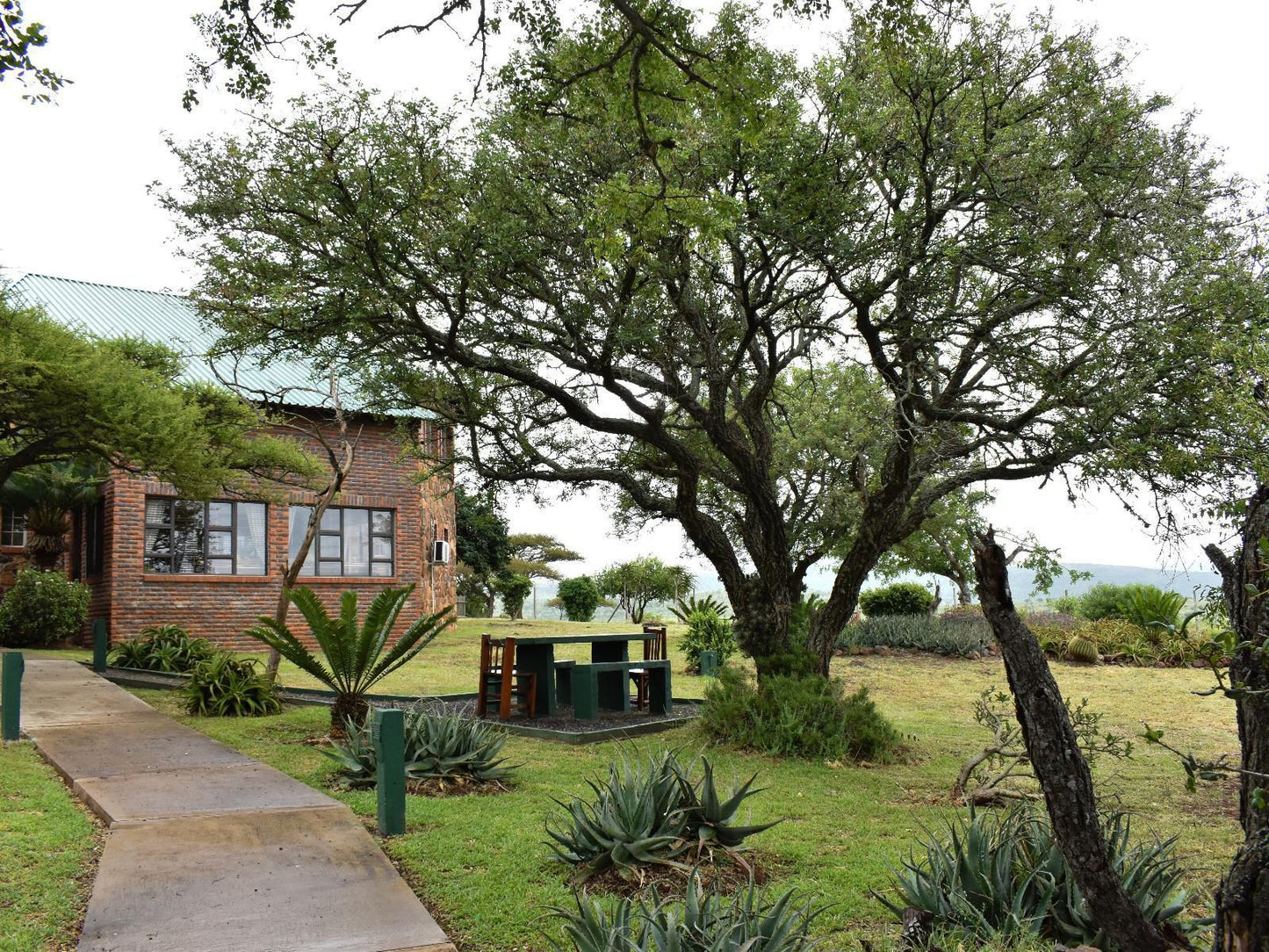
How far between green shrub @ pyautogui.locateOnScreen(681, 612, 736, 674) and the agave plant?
9844 mm

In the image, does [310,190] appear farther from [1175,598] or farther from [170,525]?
[1175,598]

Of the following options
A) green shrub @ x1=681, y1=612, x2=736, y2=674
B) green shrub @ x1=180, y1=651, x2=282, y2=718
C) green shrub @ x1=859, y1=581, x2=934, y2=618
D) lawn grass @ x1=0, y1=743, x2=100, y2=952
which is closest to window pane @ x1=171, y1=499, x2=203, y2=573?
green shrub @ x1=180, y1=651, x2=282, y2=718

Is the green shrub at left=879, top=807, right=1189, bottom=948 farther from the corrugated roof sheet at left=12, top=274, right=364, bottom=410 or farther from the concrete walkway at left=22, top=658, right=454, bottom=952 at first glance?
the corrugated roof sheet at left=12, top=274, right=364, bottom=410

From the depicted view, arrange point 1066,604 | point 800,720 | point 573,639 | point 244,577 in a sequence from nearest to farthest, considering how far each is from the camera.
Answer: point 800,720 < point 573,639 < point 244,577 < point 1066,604

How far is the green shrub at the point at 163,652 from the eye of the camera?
642 inches

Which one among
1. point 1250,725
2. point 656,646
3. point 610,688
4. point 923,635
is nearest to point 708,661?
point 656,646

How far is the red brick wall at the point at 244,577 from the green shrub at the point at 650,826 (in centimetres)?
1326

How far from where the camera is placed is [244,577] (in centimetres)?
2181

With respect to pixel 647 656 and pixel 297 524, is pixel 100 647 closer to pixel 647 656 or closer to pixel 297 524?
pixel 297 524

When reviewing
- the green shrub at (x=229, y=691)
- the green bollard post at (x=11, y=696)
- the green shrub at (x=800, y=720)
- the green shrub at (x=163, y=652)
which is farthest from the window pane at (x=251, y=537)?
the green shrub at (x=800, y=720)

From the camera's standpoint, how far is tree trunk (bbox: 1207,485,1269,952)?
3.12 m

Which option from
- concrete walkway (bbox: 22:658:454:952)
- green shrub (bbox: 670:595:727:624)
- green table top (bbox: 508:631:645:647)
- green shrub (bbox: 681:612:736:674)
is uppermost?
green shrub (bbox: 670:595:727:624)

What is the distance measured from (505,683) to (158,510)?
504 inches

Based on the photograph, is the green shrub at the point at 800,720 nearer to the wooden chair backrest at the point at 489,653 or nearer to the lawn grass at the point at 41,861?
the wooden chair backrest at the point at 489,653
